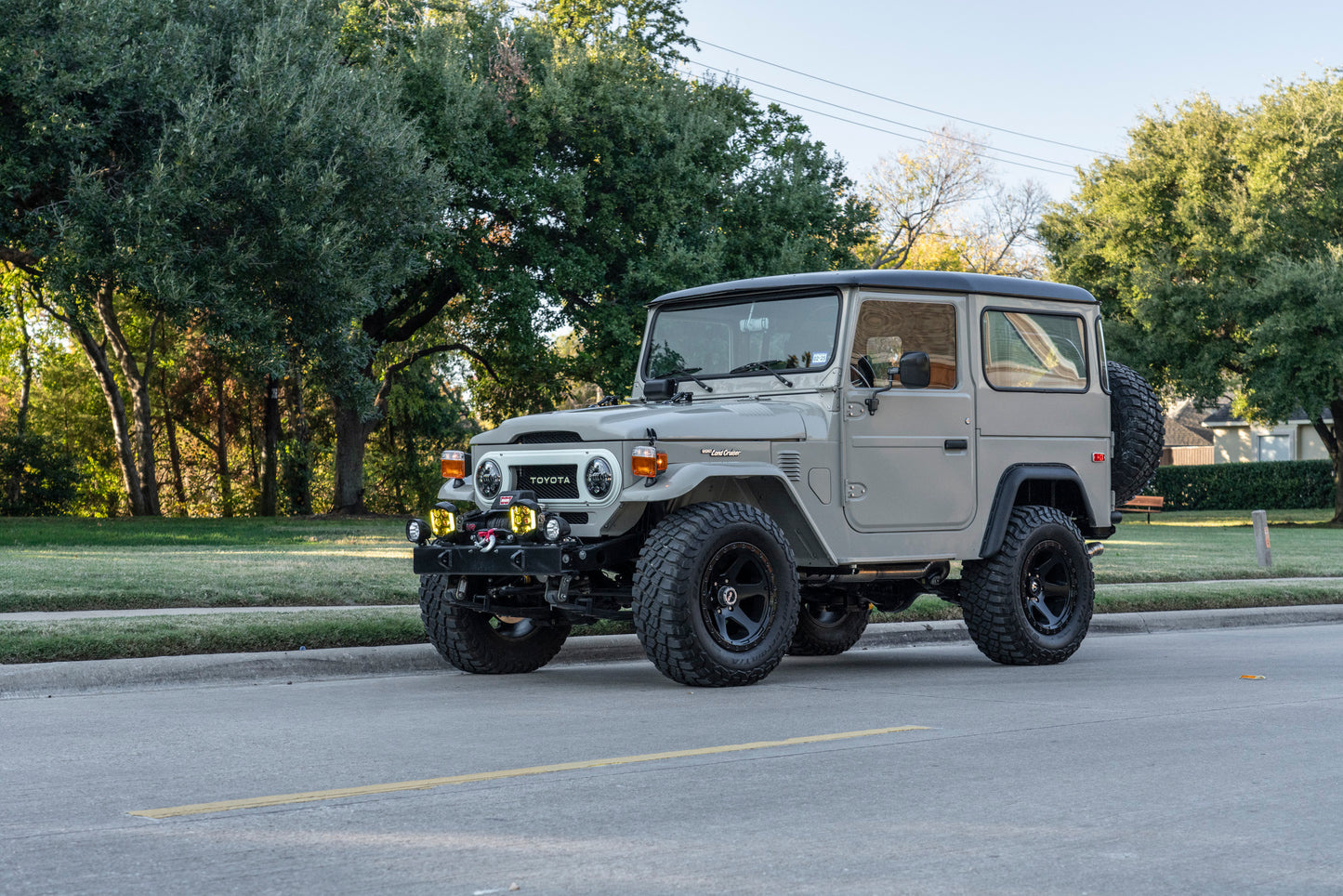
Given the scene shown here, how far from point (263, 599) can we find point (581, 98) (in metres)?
18.6

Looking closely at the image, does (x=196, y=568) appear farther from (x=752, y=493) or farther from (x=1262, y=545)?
(x=1262, y=545)

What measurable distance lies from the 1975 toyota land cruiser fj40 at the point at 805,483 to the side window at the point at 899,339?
16mm

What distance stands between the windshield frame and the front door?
16 centimetres

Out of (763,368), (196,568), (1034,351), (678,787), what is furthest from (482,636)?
(196,568)

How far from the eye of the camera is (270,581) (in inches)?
557

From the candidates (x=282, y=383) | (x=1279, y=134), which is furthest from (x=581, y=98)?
(x=1279, y=134)

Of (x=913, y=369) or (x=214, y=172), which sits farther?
(x=214, y=172)

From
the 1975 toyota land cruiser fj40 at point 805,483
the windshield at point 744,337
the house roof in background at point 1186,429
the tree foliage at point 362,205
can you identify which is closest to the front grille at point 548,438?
the 1975 toyota land cruiser fj40 at point 805,483

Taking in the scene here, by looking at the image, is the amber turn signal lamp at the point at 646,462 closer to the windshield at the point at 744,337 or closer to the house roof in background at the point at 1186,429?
the windshield at the point at 744,337

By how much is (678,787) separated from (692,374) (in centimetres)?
490

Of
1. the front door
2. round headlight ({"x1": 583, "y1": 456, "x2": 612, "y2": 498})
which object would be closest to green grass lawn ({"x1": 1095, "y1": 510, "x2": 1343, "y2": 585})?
the front door

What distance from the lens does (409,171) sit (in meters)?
23.8

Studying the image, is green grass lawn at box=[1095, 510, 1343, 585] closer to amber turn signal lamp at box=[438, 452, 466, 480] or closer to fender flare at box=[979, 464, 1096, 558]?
fender flare at box=[979, 464, 1096, 558]

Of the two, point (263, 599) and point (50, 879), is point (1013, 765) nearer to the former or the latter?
point (50, 879)
